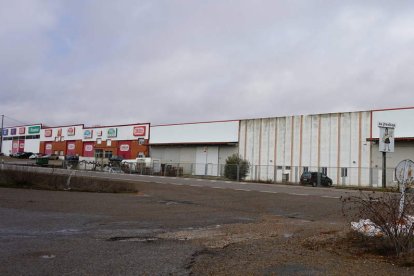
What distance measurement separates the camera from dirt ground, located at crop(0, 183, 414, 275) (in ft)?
23.7

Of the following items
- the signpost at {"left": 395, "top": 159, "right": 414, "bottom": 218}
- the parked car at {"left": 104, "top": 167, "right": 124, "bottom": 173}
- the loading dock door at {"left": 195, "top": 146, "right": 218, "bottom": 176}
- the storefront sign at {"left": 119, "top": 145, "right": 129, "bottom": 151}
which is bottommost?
the parked car at {"left": 104, "top": 167, "right": 124, "bottom": 173}

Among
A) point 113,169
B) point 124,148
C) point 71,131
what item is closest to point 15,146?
point 71,131

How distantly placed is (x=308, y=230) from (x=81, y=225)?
5.59m

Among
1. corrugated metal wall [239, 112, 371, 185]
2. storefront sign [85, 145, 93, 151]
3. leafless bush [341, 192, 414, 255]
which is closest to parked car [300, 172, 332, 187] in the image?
corrugated metal wall [239, 112, 371, 185]

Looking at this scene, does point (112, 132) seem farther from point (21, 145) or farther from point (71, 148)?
point (21, 145)

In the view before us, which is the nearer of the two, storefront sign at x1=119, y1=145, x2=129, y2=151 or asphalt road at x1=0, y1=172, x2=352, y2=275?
asphalt road at x1=0, y1=172, x2=352, y2=275

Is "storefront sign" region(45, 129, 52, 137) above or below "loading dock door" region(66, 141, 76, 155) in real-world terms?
above

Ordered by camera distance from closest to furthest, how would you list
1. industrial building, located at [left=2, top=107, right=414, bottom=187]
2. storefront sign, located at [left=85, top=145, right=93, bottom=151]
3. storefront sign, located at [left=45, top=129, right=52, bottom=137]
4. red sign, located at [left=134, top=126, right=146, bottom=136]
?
industrial building, located at [left=2, top=107, right=414, bottom=187] → red sign, located at [left=134, top=126, right=146, bottom=136] → storefront sign, located at [left=85, top=145, right=93, bottom=151] → storefront sign, located at [left=45, top=129, right=52, bottom=137]

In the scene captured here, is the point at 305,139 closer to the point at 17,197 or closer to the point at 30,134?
the point at 17,197

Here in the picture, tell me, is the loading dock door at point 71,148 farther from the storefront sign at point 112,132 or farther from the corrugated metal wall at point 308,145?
the corrugated metal wall at point 308,145

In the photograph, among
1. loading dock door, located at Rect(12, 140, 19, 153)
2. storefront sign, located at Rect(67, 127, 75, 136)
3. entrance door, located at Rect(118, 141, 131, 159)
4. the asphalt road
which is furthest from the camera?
loading dock door, located at Rect(12, 140, 19, 153)

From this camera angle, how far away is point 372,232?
891 centimetres

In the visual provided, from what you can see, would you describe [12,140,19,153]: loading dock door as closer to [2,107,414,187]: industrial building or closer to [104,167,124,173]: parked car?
[2,107,414,187]: industrial building

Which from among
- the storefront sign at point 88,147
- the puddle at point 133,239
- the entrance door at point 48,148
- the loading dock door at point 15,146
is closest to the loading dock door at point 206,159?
the storefront sign at point 88,147
